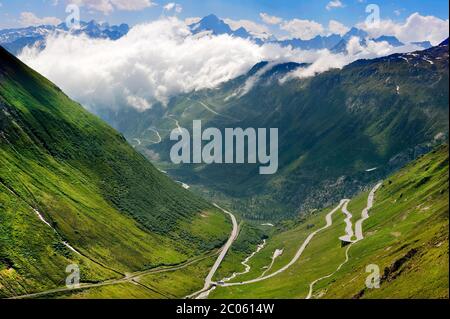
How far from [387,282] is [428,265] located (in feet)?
53.3

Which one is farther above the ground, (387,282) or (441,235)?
(441,235)

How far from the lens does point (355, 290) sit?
182 meters
